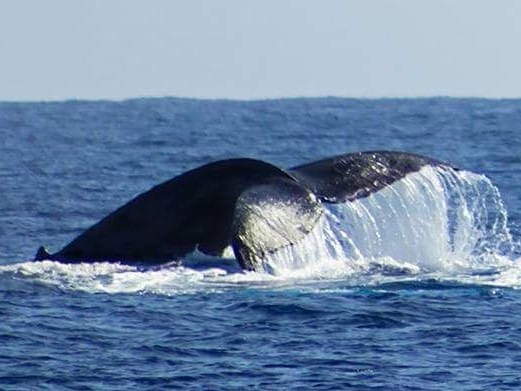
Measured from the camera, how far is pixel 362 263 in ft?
52.7

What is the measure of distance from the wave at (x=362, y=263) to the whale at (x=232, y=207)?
0.13 m

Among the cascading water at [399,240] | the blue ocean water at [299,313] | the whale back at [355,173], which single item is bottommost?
the blue ocean water at [299,313]

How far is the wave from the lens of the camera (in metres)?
15.0

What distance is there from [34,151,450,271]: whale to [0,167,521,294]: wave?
0.43 feet

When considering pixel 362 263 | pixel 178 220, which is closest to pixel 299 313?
pixel 178 220

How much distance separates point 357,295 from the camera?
49.5ft

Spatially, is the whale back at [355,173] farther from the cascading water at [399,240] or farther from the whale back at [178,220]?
the whale back at [178,220]

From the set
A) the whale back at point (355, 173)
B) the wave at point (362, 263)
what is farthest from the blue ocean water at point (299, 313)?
the whale back at point (355, 173)

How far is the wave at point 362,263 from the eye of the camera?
15039 mm

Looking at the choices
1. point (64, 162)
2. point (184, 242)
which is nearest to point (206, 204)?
point (184, 242)

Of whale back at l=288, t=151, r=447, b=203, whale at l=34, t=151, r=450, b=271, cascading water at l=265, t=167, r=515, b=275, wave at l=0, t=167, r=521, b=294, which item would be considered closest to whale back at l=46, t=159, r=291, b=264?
whale at l=34, t=151, r=450, b=271

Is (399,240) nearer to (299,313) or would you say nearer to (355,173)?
(355,173)

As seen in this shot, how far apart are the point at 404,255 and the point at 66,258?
9.48ft

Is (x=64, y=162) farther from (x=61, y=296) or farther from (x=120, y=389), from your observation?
(x=120, y=389)
